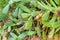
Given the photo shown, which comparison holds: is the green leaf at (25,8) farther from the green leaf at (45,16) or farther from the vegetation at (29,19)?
the green leaf at (45,16)

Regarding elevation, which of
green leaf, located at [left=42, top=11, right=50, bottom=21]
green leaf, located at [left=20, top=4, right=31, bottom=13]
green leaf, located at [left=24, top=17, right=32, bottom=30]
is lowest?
green leaf, located at [left=24, top=17, right=32, bottom=30]

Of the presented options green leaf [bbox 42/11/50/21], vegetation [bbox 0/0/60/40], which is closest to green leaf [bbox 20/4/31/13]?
vegetation [bbox 0/0/60/40]

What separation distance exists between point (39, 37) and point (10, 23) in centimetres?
22

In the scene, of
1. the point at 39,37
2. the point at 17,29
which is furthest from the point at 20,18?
the point at 39,37

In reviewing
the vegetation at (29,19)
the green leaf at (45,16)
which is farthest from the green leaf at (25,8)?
the green leaf at (45,16)

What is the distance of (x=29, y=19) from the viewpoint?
1312 mm

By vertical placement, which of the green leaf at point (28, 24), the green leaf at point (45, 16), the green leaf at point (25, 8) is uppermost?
the green leaf at point (25, 8)

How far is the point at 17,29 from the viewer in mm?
1373

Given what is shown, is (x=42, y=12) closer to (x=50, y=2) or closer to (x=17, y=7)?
(x=50, y=2)

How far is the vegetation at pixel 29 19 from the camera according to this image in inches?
49.6

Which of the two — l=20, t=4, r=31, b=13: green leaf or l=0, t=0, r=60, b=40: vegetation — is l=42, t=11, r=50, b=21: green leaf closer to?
l=0, t=0, r=60, b=40: vegetation

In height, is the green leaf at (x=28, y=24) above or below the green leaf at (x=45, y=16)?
below

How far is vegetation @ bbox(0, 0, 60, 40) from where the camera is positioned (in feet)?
4.14

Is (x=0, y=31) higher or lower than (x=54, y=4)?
lower
